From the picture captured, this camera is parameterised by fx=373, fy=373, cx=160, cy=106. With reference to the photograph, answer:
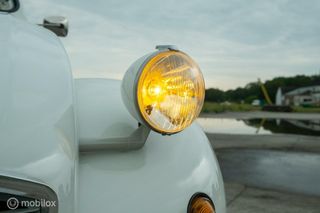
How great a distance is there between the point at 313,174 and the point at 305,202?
5.41ft

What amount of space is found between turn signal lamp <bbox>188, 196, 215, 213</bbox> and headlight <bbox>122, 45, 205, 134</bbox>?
10.1 inches

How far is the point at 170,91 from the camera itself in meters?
1.22

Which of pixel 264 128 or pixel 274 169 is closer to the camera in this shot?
pixel 274 169

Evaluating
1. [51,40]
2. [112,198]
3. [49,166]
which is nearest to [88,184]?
[112,198]

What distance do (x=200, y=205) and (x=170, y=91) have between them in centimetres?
40

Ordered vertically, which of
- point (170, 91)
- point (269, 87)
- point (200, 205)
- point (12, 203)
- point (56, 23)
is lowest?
point (269, 87)

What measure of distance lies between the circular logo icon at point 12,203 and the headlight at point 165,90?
1.42ft

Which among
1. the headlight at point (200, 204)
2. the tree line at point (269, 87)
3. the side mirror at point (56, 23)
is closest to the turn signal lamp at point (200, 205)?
the headlight at point (200, 204)

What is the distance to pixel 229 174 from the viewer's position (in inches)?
222

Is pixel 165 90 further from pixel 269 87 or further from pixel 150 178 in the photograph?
pixel 269 87

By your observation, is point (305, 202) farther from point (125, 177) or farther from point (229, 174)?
point (125, 177)

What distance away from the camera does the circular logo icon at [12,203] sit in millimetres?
921

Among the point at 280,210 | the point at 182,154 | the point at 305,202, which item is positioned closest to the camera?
the point at 182,154

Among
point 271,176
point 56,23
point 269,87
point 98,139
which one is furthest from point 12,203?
point 269,87
